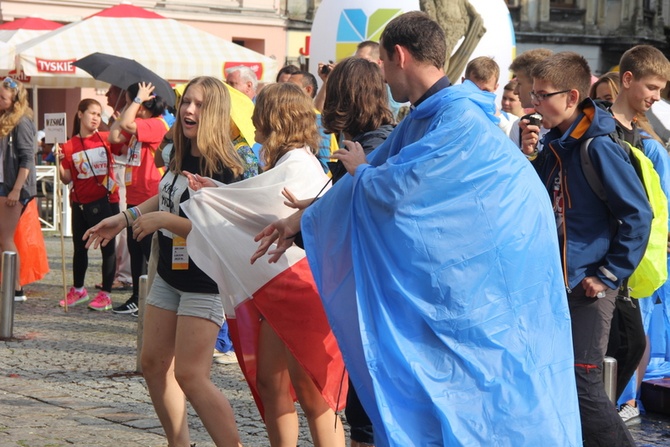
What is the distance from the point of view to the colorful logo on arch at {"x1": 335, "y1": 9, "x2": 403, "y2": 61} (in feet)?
47.4

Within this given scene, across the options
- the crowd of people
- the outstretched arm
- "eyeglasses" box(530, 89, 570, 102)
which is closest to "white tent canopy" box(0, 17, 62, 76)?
the crowd of people

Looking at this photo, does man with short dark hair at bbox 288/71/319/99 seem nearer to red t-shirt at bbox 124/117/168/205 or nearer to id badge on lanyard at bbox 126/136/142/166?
red t-shirt at bbox 124/117/168/205

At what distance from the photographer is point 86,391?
7578mm

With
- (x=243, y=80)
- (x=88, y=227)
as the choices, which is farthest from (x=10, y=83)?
(x=243, y=80)

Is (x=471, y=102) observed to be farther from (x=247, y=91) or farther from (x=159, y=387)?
(x=247, y=91)

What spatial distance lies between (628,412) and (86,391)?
11.0 ft

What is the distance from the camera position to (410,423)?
4055 mm

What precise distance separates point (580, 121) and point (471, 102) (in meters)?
1.16

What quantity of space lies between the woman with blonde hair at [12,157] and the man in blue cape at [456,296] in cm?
785

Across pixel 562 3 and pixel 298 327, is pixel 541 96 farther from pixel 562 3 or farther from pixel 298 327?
pixel 562 3

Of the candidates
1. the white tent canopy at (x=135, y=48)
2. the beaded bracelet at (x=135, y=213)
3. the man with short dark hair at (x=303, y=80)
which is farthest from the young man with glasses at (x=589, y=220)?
the white tent canopy at (x=135, y=48)

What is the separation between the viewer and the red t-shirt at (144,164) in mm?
10109

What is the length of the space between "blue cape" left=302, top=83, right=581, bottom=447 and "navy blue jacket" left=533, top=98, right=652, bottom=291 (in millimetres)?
927

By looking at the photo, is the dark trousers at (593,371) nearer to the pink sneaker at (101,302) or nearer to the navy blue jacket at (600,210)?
the navy blue jacket at (600,210)
